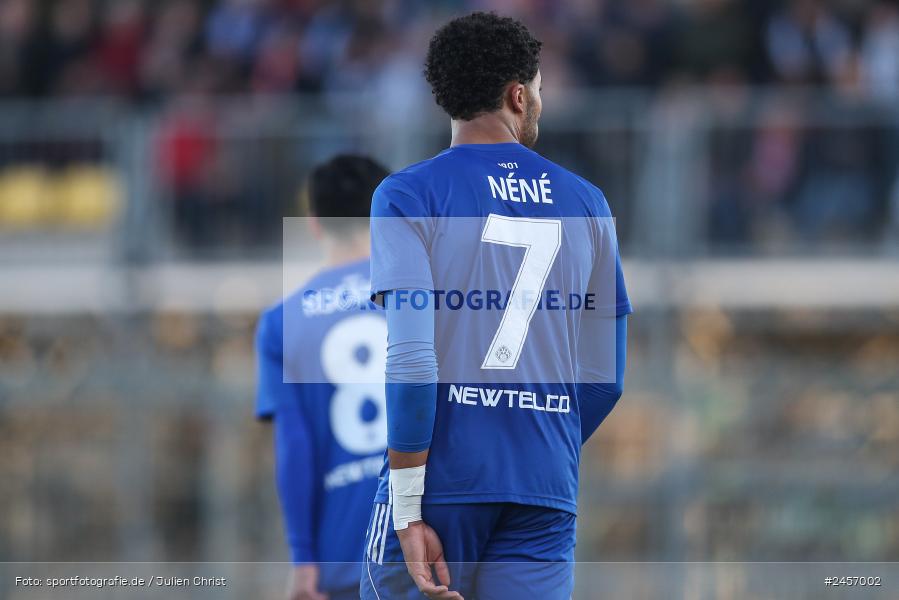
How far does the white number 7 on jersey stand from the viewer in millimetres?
3482

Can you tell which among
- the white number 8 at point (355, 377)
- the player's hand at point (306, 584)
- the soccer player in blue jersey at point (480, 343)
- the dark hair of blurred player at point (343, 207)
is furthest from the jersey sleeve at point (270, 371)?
the soccer player in blue jersey at point (480, 343)

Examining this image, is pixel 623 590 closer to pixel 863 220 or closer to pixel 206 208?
pixel 863 220

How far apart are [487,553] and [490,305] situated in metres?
0.63

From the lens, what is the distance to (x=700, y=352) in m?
10.5

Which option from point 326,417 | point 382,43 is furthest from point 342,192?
point 382,43

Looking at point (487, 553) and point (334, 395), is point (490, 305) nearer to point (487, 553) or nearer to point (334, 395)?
point (487, 553)

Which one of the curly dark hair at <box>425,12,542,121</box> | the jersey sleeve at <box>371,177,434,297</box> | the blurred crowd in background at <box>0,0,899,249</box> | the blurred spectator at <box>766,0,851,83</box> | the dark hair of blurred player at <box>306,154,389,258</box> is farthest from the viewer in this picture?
the blurred spectator at <box>766,0,851,83</box>

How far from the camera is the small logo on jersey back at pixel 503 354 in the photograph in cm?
348

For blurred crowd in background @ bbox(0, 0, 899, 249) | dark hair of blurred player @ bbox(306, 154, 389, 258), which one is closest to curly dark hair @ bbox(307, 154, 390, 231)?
dark hair of blurred player @ bbox(306, 154, 389, 258)

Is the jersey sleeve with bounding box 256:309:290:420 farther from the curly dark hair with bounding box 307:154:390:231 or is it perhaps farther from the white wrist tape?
the white wrist tape

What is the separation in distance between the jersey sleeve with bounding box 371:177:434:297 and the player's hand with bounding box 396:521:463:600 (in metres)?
0.61

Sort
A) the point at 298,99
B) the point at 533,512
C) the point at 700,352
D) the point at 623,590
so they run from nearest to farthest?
the point at 533,512 < the point at 623,590 < the point at 700,352 < the point at 298,99

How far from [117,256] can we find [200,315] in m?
Answer: 0.81

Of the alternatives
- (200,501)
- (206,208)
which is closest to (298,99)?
(206,208)
